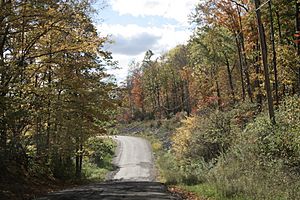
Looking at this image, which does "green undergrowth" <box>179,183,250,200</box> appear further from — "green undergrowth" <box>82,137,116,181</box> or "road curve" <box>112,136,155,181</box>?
"road curve" <box>112,136,155,181</box>

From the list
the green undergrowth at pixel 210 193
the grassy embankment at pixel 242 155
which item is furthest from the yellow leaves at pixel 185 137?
the green undergrowth at pixel 210 193

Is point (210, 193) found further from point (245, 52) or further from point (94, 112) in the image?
point (245, 52)

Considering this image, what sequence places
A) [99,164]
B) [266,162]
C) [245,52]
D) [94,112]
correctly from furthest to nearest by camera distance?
[99,164] → [245,52] → [94,112] → [266,162]

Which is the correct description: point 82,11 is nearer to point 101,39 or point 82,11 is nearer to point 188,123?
point 101,39

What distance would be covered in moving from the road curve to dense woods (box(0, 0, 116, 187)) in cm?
1179

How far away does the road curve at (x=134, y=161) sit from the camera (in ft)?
123

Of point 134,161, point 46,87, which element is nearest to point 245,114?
point 46,87

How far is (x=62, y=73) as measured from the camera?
2156cm

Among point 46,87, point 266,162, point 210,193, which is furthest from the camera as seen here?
point 46,87

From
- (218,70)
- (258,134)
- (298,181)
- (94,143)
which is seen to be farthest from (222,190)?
(218,70)

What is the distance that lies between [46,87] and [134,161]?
3150 centimetres

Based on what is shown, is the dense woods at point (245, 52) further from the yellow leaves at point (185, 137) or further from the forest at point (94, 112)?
the yellow leaves at point (185, 137)

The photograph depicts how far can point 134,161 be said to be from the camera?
47906 mm

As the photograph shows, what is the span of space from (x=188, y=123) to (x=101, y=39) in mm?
13544
